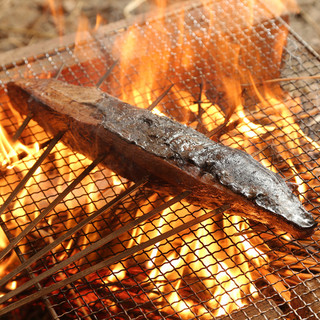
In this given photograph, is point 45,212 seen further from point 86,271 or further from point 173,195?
point 173,195

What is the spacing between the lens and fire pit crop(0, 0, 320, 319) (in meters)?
2.11

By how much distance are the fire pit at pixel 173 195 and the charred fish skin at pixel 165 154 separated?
12 cm

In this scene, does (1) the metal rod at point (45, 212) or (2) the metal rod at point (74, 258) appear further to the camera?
(1) the metal rod at point (45, 212)

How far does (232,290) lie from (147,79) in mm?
1798

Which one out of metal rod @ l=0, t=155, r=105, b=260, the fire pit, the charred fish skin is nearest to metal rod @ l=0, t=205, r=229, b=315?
the fire pit

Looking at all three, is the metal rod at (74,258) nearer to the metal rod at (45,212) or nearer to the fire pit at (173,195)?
the fire pit at (173,195)

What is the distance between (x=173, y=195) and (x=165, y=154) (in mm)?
269

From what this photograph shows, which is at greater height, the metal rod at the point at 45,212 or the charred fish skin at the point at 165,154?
the charred fish skin at the point at 165,154

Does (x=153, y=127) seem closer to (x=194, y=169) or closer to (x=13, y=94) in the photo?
(x=194, y=169)

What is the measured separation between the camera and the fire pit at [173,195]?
2107 millimetres

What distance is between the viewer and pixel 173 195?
2.34m

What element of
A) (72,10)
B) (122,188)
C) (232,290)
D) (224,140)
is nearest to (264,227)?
(232,290)

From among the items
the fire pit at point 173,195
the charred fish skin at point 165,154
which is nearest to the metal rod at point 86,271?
the fire pit at point 173,195

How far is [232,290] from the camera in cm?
205
